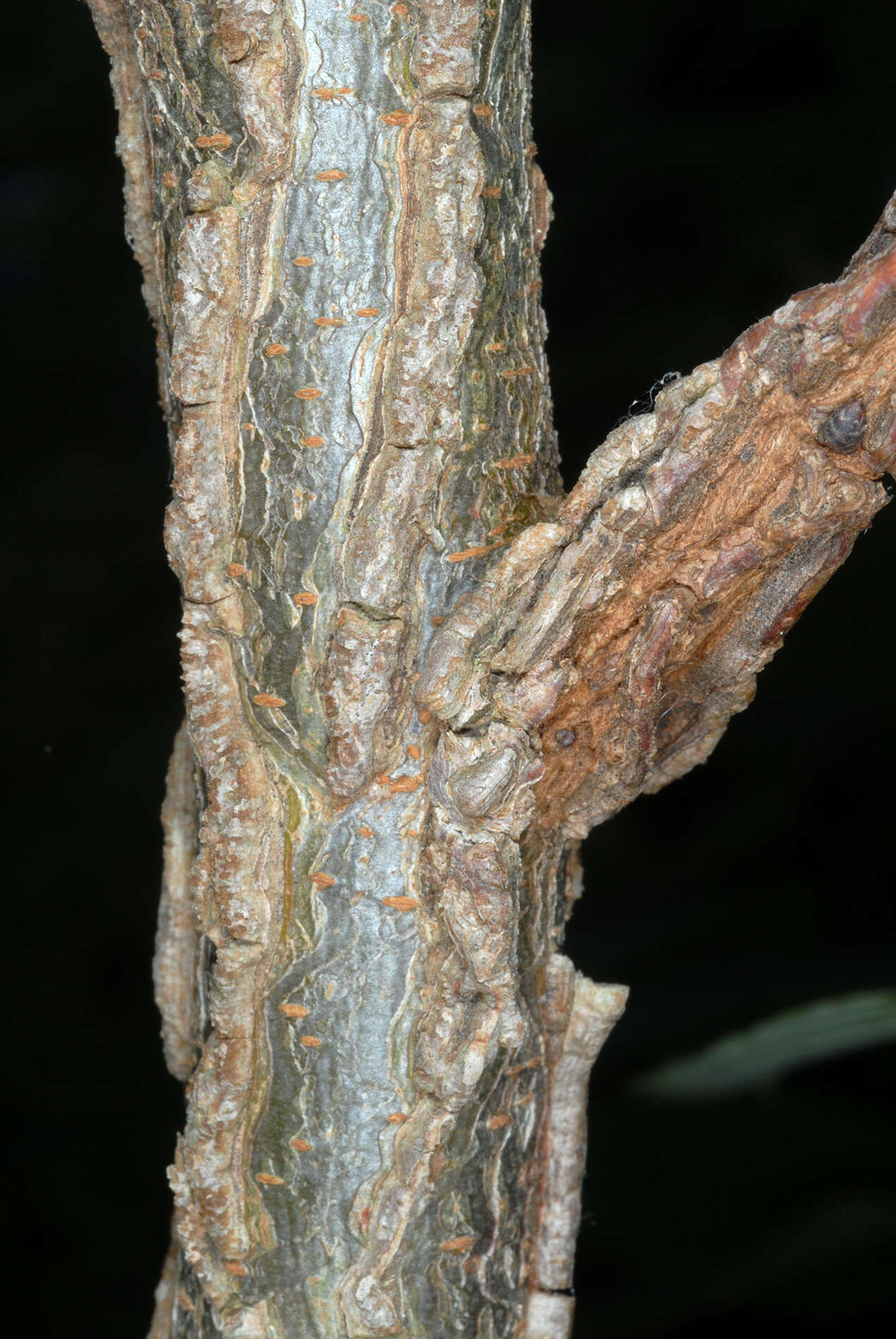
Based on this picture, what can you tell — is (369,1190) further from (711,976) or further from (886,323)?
(711,976)

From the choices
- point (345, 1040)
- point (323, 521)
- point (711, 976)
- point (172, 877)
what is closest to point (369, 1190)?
point (345, 1040)

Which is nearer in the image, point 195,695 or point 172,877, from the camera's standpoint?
point 195,695

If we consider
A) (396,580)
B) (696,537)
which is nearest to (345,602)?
(396,580)

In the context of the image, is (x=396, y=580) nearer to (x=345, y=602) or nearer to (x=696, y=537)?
(x=345, y=602)

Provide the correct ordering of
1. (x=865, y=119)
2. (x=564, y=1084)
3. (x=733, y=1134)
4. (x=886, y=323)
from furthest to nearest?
(x=733, y=1134) < (x=865, y=119) < (x=564, y=1084) < (x=886, y=323)

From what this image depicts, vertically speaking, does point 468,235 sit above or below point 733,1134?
above

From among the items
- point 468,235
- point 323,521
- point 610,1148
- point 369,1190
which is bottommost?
point 369,1190

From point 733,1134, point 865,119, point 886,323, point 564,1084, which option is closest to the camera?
point 886,323
